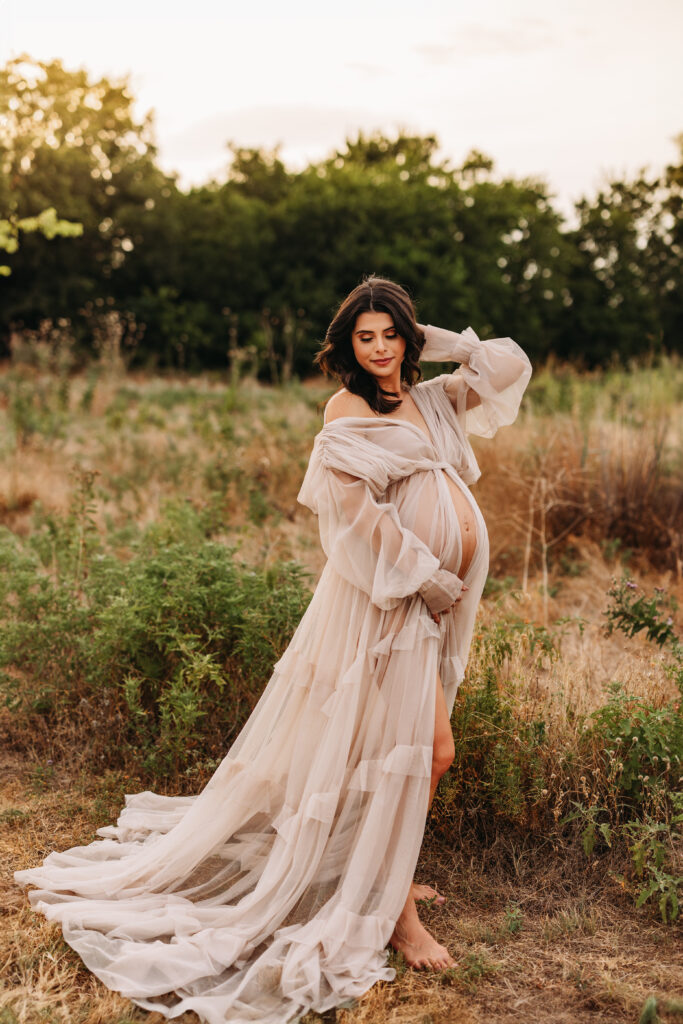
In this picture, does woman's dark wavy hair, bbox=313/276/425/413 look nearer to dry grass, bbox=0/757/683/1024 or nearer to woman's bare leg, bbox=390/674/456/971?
woman's bare leg, bbox=390/674/456/971

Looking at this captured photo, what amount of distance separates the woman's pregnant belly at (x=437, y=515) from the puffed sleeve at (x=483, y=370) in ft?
1.52

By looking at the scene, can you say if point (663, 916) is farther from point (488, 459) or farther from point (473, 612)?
point (488, 459)

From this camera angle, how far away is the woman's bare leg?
10.1 feet

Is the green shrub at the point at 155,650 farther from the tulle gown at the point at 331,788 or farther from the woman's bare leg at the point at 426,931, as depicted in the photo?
the woman's bare leg at the point at 426,931

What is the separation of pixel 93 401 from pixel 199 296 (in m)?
10.6

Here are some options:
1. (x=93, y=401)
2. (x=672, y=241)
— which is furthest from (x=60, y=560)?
(x=672, y=241)

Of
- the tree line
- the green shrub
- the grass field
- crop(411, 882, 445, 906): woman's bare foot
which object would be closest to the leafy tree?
the tree line

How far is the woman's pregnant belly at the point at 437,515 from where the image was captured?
3.20 metres

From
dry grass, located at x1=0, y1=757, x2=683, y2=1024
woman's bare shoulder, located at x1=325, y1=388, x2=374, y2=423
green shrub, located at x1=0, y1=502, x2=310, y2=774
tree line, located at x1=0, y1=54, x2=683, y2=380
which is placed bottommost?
dry grass, located at x1=0, y1=757, x2=683, y2=1024

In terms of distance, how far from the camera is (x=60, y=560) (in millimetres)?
5801

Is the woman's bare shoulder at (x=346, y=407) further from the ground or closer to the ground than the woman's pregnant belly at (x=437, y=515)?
further from the ground

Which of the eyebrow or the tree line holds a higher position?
the tree line

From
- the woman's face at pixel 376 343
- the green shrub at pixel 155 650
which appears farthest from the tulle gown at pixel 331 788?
the green shrub at pixel 155 650

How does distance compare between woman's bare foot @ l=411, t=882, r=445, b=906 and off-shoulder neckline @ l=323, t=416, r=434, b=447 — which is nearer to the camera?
off-shoulder neckline @ l=323, t=416, r=434, b=447
